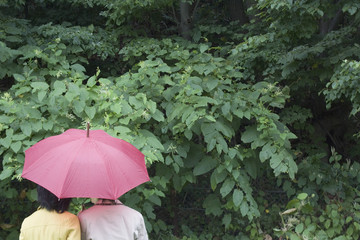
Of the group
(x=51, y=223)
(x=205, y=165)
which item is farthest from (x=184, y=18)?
(x=51, y=223)

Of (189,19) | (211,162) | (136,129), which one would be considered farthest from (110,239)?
(189,19)

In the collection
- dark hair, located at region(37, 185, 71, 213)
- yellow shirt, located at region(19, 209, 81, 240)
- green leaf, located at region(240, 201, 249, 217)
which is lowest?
green leaf, located at region(240, 201, 249, 217)

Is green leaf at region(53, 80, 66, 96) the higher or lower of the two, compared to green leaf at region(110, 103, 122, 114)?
higher

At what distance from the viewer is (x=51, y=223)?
2.13m

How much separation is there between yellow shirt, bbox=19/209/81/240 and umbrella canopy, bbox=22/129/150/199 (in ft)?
0.48

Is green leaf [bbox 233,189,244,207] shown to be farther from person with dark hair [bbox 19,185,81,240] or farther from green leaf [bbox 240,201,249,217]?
person with dark hair [bbox 19,185,81,240]

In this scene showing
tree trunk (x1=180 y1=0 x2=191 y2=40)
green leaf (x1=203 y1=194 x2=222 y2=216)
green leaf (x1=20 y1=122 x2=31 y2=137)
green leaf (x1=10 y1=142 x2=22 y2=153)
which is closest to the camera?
Answer: green leaf (x1=10 y1=142 x2=22 y2=153)

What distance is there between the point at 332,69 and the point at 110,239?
12.7 feet

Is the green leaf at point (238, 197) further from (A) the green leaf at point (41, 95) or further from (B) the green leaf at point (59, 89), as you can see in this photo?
(A) the green leaf at point (41, 95)

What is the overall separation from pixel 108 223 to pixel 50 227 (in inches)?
11.0

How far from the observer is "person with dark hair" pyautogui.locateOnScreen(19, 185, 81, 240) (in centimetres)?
213

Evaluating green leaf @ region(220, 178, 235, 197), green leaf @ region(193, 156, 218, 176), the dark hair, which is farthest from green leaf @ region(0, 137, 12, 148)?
green leaf @ region(220, 178, 235, 197)

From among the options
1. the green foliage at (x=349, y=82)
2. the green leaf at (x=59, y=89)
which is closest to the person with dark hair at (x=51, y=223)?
the green leaf at (x=59, y=89)

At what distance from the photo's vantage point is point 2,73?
486cm
